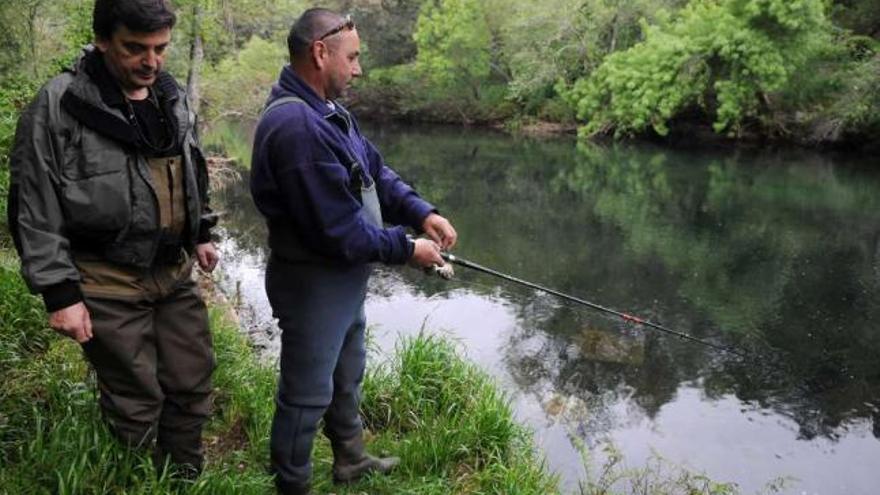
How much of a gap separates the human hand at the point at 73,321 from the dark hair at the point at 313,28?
3.84 ft

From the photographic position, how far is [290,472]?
3113mm

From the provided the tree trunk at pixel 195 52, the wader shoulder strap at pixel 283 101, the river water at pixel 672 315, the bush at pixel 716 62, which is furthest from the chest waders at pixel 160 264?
the bush at pixel 716 62

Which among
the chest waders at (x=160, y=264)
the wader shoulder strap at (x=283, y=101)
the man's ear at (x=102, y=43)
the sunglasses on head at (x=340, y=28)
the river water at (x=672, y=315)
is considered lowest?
the river water at (x=672, y=315)

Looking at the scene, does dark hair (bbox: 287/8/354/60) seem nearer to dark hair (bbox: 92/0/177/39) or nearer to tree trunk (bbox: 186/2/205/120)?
dark hair (bbox: 92/0/177/39)

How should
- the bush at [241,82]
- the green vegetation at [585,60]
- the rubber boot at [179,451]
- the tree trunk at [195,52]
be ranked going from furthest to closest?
the bush at [241,82], the green vegetation at [585,60], the tree trunk at [195,52], the rubber boot at [179,451]

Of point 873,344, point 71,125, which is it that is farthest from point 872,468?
point 71,125

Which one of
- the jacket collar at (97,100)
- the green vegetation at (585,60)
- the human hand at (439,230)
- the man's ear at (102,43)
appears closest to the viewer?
the jacket collar at (97,100)

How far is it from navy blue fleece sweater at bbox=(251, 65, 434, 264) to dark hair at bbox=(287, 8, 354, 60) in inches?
3.9

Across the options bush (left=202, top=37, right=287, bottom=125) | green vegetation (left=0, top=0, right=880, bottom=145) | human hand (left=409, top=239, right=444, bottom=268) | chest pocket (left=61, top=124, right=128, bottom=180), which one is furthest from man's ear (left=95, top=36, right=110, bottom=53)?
bush (left=202, top=37, right=287, bottom=125)

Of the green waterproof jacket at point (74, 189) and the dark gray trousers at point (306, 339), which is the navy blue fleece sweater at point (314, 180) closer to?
the dark gray trousers at point (306, 339)

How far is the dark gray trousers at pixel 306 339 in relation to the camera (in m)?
2.86

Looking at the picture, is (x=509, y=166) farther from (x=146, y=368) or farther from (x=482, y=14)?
(x=146, y=368)

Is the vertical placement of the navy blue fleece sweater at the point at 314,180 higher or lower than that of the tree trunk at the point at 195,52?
higher

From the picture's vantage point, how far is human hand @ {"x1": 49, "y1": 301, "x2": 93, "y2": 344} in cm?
240
